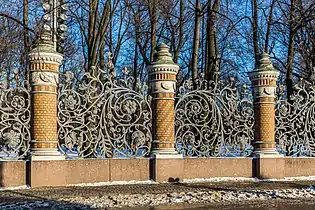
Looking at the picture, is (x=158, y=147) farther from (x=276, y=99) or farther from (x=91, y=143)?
(x=276, y=99)

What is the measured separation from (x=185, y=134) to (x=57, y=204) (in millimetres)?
4830

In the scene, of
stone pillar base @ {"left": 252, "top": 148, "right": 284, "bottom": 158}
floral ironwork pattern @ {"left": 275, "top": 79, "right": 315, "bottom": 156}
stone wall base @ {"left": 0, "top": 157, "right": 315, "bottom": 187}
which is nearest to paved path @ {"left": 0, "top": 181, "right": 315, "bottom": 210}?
stone wall base @ {"left": 0, "top": 157, "right": 315, "bottom": 187}

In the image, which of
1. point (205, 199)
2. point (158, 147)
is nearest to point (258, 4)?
point (158, 147)

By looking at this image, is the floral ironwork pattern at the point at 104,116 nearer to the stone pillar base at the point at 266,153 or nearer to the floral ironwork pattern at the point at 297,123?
the stone pillar base at the point at 266,153

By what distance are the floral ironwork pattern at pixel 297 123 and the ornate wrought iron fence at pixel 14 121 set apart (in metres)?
7.07

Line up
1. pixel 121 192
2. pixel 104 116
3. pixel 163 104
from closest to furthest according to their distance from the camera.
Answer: pixel 121 192 → pixel 104 116 → pixel 163 104

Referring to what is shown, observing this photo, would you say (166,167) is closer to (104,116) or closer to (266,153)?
(104,116)

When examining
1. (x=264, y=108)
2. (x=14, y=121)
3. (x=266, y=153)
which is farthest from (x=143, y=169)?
(x=264, y=108)

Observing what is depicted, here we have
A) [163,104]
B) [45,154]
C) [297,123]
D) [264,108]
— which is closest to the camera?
[45,154]

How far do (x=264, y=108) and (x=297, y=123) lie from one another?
1.46 m

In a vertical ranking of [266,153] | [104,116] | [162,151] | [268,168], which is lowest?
[268,168]

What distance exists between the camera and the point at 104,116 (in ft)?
39.2

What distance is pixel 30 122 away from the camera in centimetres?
1116

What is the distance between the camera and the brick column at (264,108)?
1330 centimetres
